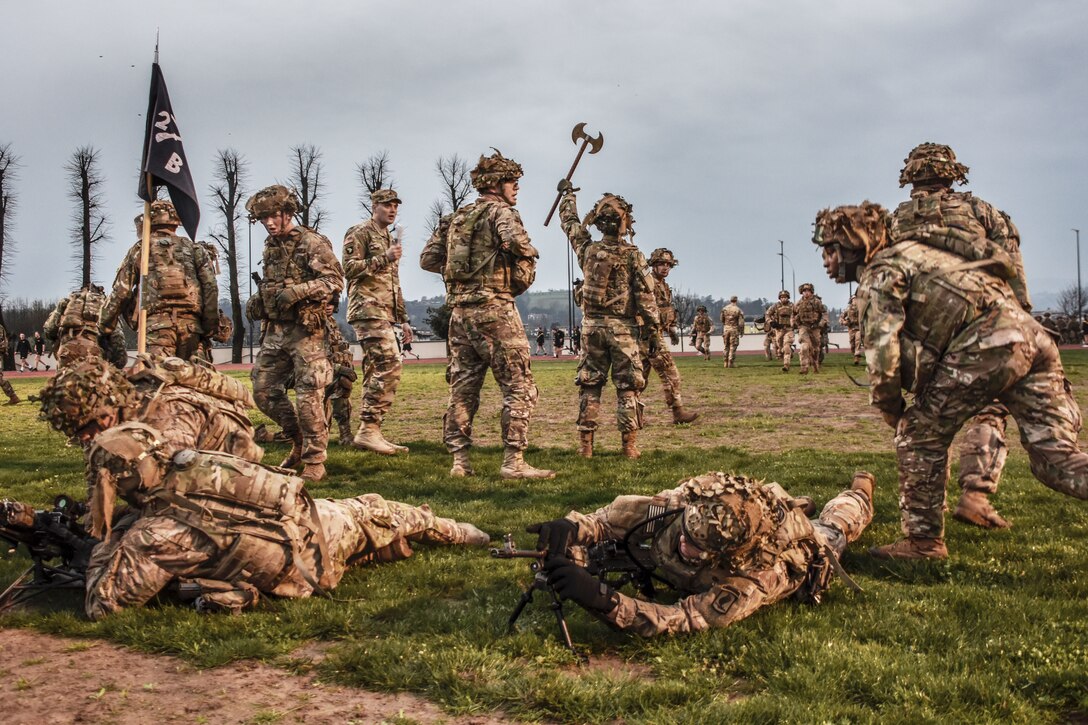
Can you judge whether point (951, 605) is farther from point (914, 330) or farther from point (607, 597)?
point (607, 597)

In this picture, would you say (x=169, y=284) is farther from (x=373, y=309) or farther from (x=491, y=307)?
(x=491, y=307)

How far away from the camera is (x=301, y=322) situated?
9.55 meters

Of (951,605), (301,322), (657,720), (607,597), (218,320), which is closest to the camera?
(657,720)

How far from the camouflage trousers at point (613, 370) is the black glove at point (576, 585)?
6.33 m

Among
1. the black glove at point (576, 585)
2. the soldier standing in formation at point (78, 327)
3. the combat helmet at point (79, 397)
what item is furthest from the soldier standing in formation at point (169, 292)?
the black glove at point (576, 585)

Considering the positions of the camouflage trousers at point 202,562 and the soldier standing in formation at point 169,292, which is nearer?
the camouflage trousers at point 202,562

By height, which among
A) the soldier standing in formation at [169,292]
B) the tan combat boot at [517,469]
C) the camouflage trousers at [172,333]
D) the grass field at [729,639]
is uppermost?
the soldier standing in formation at [169,292]

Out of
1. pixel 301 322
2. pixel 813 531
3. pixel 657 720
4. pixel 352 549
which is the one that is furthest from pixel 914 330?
pixel 301 322

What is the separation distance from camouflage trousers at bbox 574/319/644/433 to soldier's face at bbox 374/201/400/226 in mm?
2921

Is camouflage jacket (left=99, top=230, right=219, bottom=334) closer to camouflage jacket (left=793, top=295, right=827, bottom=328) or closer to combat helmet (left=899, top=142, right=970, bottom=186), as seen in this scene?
combat helmet (left=899, top=142, right=970, bottom=186)

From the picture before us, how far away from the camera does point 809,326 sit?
80.3ft

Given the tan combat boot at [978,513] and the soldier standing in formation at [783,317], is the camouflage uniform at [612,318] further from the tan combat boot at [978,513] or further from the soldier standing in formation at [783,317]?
the soldier standing in formation at [783,317]

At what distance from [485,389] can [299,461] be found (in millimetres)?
10676

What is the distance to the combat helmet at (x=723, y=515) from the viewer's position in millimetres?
4438
